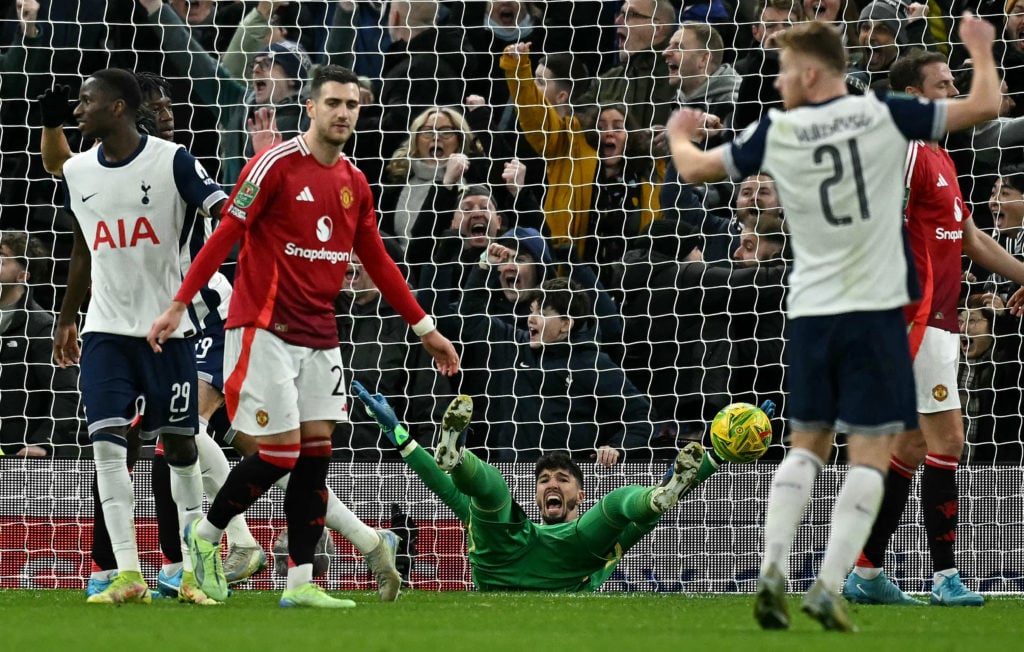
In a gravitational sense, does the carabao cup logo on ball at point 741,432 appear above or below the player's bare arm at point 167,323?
below

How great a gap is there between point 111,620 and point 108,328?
1363mm

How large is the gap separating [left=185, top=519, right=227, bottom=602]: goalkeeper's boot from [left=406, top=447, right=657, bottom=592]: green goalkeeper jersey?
5.56 ft

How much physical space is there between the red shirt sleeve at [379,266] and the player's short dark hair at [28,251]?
12.7ft

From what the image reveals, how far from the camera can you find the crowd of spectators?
9156 millimetres

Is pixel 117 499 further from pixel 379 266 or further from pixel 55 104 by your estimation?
pixel 55 104

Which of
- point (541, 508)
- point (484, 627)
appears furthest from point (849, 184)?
point (541, 508)

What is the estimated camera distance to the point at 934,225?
21.6 feet

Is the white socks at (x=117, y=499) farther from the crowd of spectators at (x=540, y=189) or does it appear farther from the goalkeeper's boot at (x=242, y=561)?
the crowd of spectators at (x=540, y=189)

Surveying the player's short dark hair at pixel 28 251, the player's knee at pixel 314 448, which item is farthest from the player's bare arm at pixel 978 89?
the player's short dark hair at pixel 28 251

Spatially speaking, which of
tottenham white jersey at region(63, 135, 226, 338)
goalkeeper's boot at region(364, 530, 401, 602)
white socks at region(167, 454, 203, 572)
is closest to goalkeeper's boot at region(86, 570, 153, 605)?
white socks at region(167, 454, 203, 572)

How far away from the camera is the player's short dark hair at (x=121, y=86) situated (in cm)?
619

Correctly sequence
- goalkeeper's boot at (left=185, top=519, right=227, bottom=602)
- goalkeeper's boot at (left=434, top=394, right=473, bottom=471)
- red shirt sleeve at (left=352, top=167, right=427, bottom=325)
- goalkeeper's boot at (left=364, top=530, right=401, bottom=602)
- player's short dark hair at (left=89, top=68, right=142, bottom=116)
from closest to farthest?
1. goalkeeper's boot at (left=185, top=519, right=227, bottom=602)
2. player's short dark hair at (left=89, top=68, right=142, bottom=116)
3. red shirt sleeve at (left=352, top=167, right=427, bottom=325)
4. goalkeeper's boot at (left=364, top=530, right=401, bottom=602)
5. goalkeeper's boot at (left=434, top=394, right=473, bottom=471)

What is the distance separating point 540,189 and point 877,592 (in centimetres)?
416

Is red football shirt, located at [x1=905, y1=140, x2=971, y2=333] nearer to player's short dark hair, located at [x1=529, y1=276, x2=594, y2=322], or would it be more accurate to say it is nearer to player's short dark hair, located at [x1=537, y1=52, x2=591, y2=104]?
player's short dark hair, located at [x1=529, y1=276, x2=594, y2=322]
